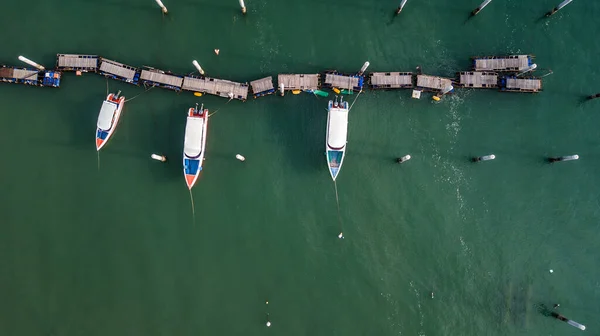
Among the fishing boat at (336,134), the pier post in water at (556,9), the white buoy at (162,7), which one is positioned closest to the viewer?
the fishing boat at (336,134)

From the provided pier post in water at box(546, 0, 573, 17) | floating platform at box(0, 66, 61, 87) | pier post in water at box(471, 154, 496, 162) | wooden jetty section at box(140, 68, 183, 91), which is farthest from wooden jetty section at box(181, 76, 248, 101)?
pier post in water at box(546, 0, 573, 17)

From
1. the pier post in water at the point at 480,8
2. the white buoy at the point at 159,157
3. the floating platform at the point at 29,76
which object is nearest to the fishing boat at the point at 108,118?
the white buoy at the point at 159,157

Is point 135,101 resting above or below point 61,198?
above

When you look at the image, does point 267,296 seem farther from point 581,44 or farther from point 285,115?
point 581,44

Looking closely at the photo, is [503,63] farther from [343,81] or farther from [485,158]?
[343,81]

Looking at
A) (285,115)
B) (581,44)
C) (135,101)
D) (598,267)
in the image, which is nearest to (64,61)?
(135,101)

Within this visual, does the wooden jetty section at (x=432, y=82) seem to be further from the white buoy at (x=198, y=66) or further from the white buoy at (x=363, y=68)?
the white buoy at (x=198, y=66)

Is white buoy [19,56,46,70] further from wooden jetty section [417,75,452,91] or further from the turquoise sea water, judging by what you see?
wooden jetty section [417,75,452,91]

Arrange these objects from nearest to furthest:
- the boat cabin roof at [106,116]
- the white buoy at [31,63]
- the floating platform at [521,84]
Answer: the white buoy at [31,63], the boat cabin roof at [106,116], the floating platform at [521,84]
